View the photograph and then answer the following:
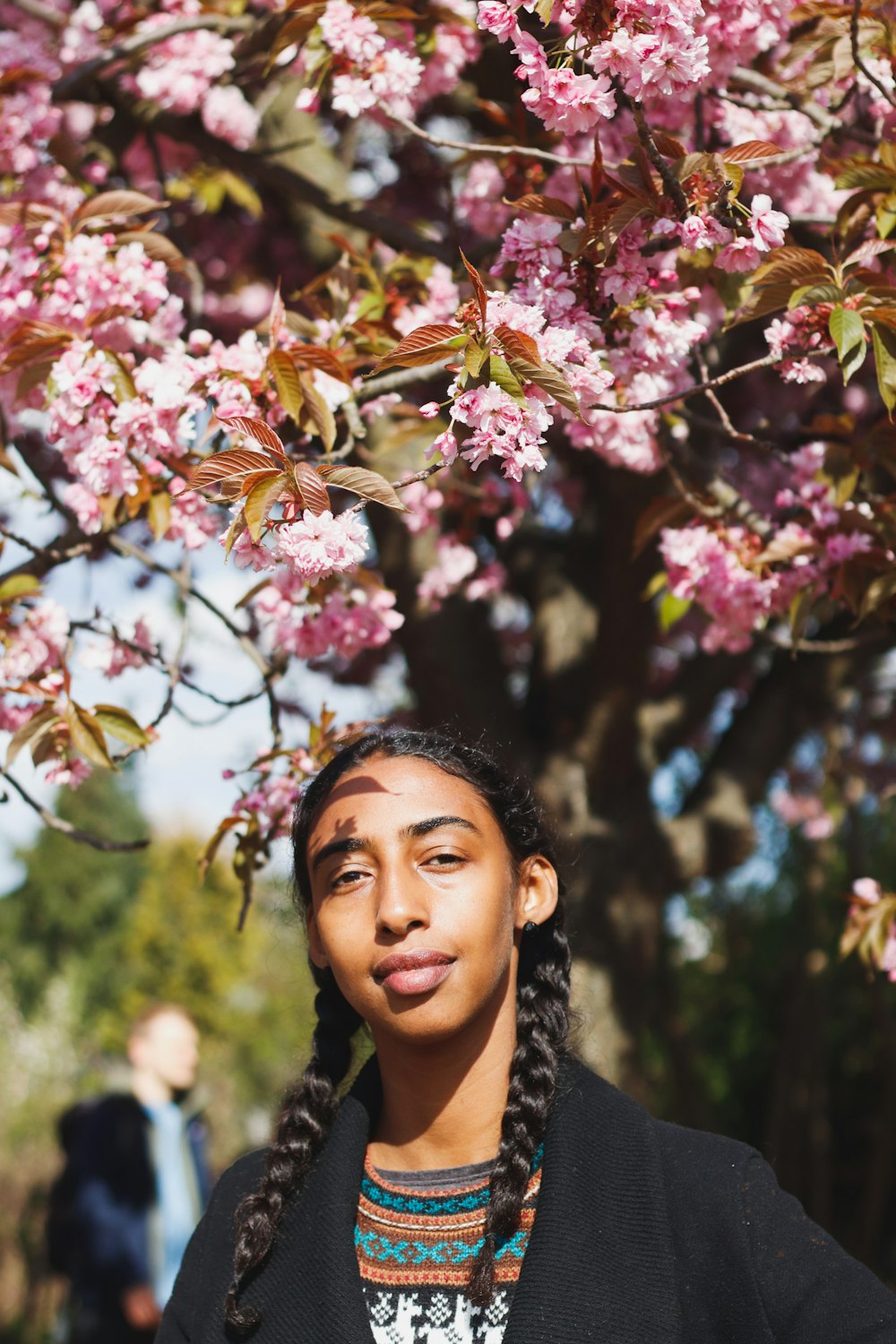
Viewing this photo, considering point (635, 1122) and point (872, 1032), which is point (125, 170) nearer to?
point (635, 1122)

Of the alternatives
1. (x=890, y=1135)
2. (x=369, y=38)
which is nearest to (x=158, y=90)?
(x=369, y=38)

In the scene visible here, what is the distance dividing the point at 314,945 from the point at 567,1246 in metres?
0.51

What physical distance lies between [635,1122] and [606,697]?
240 cm

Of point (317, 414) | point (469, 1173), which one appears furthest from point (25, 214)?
point (469, 1173)

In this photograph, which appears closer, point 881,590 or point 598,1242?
point 598,1242

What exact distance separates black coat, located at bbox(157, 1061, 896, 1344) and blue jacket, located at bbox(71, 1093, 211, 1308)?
2.01 metres

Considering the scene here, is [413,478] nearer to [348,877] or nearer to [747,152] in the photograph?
[348,877]

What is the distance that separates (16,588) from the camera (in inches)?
85.4

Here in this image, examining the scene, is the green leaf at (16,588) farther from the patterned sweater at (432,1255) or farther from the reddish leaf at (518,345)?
the patterned sweater at (432,1255)

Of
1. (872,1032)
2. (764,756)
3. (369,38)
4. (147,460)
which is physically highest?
(369,38)

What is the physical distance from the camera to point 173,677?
2314 millimetres

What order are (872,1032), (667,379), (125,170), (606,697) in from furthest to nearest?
(872,1032) → (606,697) → (125,170) → (667,379)

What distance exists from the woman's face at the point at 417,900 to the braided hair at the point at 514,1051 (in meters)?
0.04

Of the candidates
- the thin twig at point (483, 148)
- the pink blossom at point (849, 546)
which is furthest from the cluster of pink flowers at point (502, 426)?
the pink blossom at point (849, 546)
